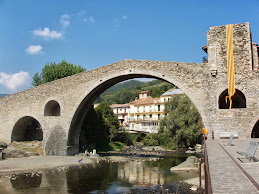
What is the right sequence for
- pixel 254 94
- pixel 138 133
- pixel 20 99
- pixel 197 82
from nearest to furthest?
1. pixel 254 94
2. pixel 197 82
3. pixel 20 99
4. pixel 138 133

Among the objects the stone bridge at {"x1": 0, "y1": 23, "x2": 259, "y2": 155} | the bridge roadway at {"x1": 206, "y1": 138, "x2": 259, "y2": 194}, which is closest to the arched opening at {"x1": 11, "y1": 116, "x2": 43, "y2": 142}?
the stone bridge at {"x1": 0, "y1": 23, "x2": 259, "y2": 155}

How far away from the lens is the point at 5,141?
71.6 ft

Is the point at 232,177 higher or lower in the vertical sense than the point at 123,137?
higher

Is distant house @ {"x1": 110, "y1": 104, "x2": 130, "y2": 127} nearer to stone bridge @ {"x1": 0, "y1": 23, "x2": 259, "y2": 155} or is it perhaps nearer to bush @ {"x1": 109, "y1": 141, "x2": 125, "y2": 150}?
bush @ {"x1": 109, "y1": 141, "x2": 125, "y2": 150}

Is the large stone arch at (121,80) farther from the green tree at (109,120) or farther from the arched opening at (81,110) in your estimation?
the green tree at (109,120)

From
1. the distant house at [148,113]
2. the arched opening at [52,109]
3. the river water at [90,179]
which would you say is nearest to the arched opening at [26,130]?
the arched opening at [52,109]

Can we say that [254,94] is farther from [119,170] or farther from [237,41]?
[119,170]

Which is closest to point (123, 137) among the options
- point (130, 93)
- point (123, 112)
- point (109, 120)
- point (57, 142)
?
point (109, 120)

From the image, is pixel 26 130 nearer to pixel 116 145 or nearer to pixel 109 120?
pixel 116 145

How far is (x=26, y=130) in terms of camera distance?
23.8 metres

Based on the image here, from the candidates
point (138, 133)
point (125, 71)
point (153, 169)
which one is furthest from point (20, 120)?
point (138, 133)

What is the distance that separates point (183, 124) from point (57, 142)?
13.4 meters

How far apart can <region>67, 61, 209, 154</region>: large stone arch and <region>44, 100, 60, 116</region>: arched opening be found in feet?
7.36

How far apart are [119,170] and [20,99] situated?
10529 millimetres
